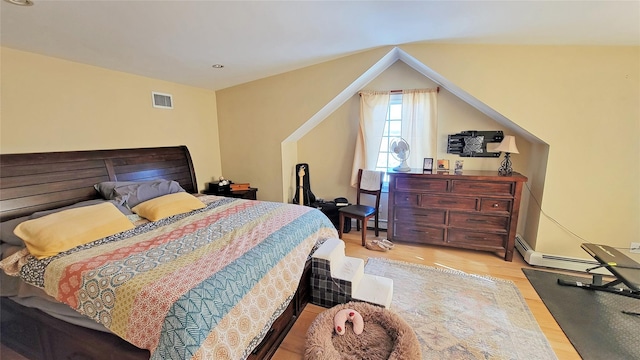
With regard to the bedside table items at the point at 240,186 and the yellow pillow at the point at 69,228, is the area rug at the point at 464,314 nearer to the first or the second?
the bedside table items at the point at 240,186

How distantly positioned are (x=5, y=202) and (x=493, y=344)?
3.64m

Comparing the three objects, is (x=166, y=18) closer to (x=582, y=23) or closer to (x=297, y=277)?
(x=297, y=277)

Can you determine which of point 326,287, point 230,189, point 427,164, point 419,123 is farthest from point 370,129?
point 326,287

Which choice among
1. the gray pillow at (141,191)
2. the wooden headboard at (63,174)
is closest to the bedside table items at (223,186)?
the wooden headboard at (63,174)

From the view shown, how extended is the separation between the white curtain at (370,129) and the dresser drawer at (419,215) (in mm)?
792

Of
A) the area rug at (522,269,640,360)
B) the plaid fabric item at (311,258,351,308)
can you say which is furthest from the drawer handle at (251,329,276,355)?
the area rug at (522,269,640,360)

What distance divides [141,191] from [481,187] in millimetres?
3581

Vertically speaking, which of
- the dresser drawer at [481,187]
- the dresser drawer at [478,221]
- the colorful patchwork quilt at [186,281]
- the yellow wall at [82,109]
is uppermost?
the yellow wall at [82,109]

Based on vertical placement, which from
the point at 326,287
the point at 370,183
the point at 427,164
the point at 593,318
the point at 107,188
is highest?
the point at 427,164

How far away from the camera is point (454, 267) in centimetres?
290

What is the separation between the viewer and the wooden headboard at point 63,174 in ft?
6.55

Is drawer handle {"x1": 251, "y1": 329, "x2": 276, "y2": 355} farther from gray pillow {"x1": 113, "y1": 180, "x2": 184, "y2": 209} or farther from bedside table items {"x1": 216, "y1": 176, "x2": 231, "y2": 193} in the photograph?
bedside table items {"x1": 216, "y1": 176, "x2": 231, "y2": 193}

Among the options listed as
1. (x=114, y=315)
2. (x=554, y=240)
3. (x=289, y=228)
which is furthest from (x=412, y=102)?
(x=114, y=315)

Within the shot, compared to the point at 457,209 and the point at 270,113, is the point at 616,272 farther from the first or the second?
the point at 270,113
